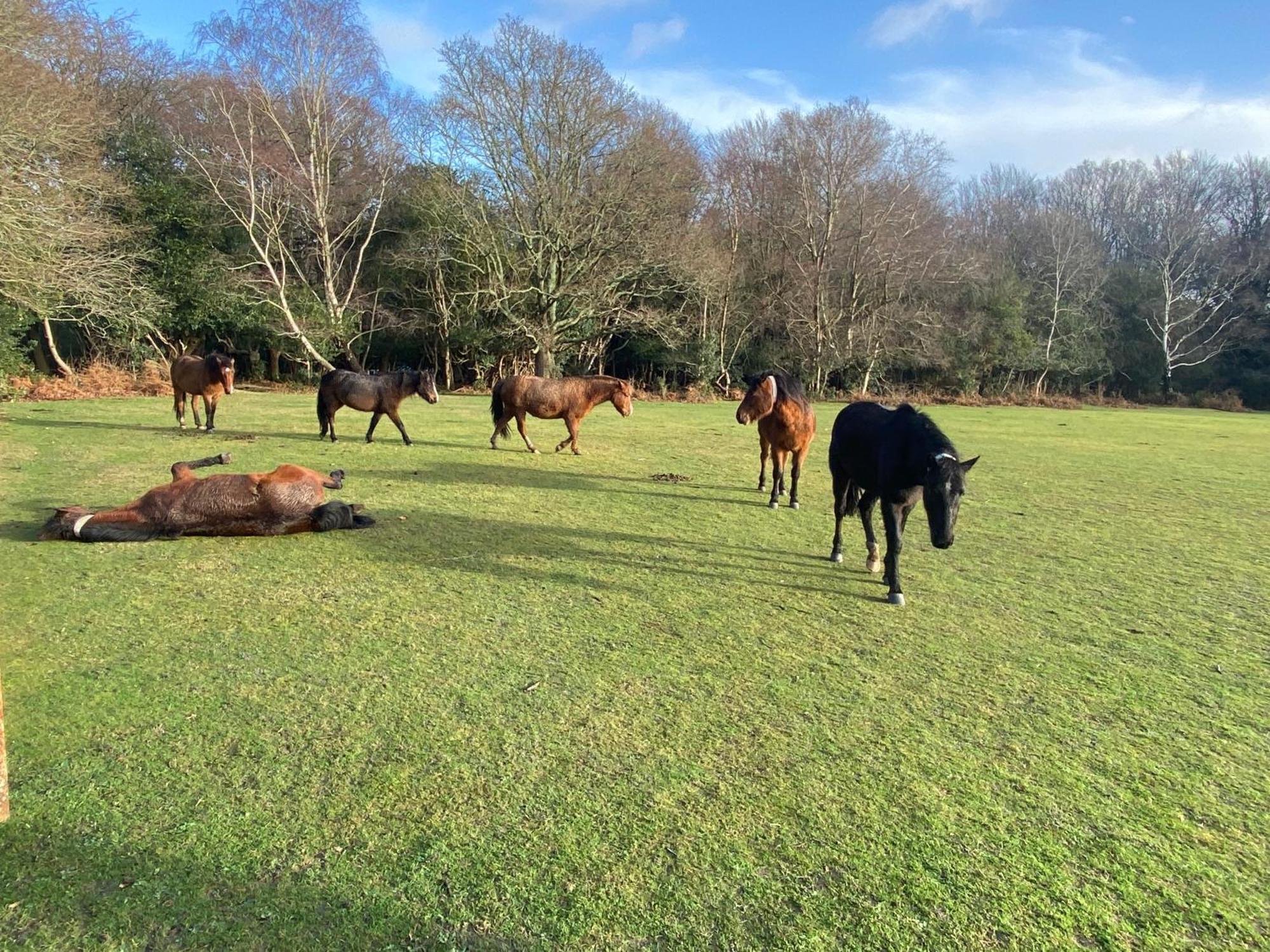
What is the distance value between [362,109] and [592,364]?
48.5 feet

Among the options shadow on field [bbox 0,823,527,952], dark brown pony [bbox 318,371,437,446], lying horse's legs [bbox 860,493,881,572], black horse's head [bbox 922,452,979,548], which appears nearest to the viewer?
shadow on field [bbox 0,823,527,952]

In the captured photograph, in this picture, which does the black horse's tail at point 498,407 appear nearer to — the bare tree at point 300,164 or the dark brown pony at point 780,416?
the dark brown pony at point 780,416

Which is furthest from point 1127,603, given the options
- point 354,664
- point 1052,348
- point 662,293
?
point 1052,348

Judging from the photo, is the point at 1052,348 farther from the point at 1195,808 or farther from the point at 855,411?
the point at 1195,808

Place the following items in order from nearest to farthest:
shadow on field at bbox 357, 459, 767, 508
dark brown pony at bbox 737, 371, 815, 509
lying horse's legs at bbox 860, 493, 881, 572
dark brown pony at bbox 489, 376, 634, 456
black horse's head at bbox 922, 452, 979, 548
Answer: black horse's head at bbox 922, 452, 979, 548 → lying horse's legs at bbox 860, 493, 881, 572 → dark brown pony at bbox 737, 371, 815, 509 → shadow on field at bbox 357, 459, 767, 508 → dark brown pony at bbox 489, 376, 634, 456

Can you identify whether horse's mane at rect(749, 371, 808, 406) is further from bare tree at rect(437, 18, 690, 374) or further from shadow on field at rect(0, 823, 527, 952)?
bare tree at rect(437, 18, 690, 374)

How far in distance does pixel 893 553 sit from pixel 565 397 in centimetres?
773

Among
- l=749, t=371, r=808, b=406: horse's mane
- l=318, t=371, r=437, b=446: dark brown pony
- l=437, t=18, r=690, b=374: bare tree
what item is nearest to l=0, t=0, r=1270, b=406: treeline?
l=437, t=18, r=690, b=374: bare tree

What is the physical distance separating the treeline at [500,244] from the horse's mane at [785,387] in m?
18.8

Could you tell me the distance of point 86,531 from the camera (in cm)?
589

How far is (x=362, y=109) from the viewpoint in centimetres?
3016

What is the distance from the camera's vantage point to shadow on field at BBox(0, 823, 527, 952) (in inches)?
82.4

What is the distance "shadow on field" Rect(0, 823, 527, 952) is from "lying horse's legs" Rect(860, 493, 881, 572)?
15.3ft

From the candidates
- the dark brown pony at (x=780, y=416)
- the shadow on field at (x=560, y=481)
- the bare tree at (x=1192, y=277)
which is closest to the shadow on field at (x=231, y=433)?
the shadow on field at (x=560, y=481)
